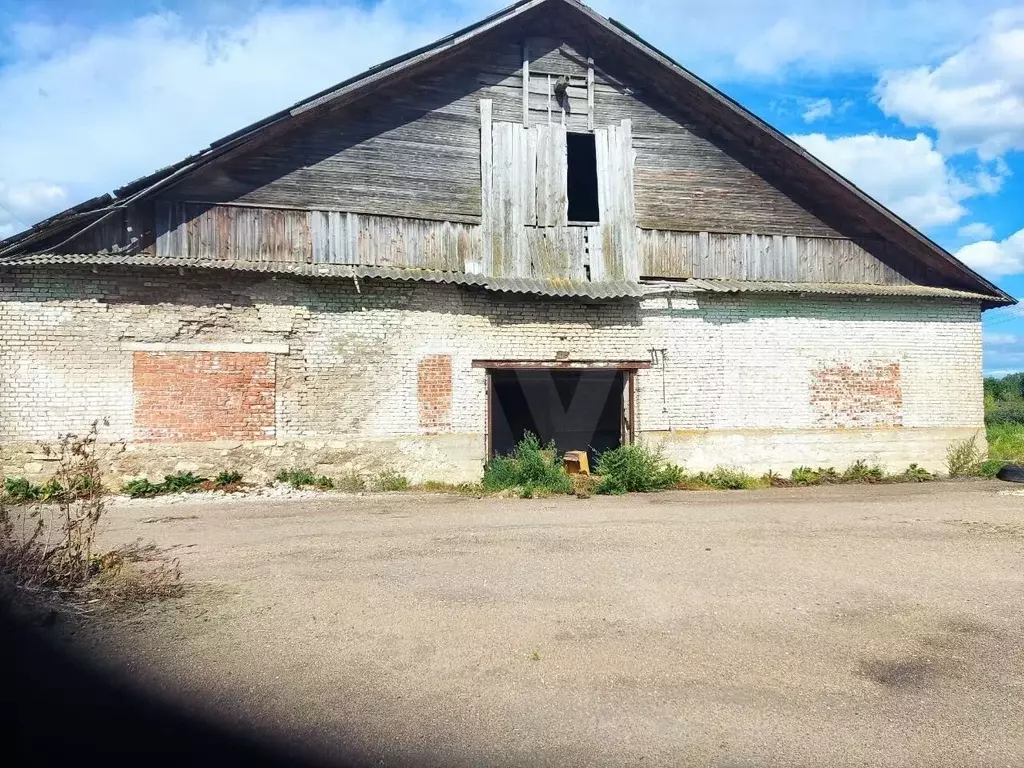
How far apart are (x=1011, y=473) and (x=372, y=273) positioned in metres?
11.8

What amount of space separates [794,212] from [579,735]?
40.1 ft

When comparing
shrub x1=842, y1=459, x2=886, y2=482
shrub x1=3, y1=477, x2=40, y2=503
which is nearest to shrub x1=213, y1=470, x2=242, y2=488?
shrub x1=3, y1=477, x2=40, y2=503

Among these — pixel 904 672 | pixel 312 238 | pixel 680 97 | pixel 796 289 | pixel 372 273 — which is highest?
pixel 680 97

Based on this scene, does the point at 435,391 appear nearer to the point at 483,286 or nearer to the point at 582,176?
the point at 483,286

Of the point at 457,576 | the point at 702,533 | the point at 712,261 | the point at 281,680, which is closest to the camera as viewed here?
the point at 281,680

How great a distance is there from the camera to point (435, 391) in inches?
443

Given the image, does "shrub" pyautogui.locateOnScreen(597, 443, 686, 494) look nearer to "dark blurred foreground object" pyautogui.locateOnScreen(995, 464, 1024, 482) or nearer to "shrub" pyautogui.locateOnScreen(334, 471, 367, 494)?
"shrub" pyautogui.locateOnScreen(334, 471, 367, 494)

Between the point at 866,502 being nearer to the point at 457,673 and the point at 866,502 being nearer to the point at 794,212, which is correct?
the point at 794,212

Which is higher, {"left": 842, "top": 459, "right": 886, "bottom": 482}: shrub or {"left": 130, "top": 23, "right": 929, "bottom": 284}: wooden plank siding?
{"left": 130, "top": 23, "right": 929, "bottom": 284}: wooden plank siding

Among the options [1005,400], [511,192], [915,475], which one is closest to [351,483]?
[511,192]

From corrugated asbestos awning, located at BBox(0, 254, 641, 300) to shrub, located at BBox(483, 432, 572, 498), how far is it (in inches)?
103

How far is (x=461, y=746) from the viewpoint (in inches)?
122

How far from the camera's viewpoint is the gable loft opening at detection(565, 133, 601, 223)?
1282cm

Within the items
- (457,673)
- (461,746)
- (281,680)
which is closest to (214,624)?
(281,680)
